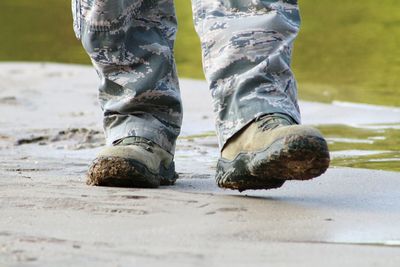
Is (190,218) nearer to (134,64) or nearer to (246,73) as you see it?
(246,73)

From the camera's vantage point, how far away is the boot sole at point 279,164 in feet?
7.79

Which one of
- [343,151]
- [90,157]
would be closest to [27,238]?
[90,157]

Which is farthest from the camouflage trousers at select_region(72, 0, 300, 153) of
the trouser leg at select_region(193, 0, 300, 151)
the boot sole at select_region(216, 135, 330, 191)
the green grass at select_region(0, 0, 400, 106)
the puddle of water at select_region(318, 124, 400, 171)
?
the green grass at select_region(0, 0, 400, 106)

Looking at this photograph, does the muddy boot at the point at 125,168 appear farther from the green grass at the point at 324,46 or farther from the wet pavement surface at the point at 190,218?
the green grass at the point at 324,46

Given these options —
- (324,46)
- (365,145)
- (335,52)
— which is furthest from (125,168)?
(324,46)

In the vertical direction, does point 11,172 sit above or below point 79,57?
above

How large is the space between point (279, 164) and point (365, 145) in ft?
5.12

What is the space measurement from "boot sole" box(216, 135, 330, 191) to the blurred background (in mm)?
866

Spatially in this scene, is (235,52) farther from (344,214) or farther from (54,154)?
(54,154)

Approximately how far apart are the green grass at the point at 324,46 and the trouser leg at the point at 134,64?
7.77 feet

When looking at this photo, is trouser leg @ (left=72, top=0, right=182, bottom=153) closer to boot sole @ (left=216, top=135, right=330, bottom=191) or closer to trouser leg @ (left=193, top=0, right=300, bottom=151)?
trouser leg @ (left=193, top=0, right=300, bottom=151)

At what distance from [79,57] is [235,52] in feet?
18.7

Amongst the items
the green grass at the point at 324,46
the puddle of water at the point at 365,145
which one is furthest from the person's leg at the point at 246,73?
the green grass at the point at 324,46

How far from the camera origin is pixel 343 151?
12.4 feet
